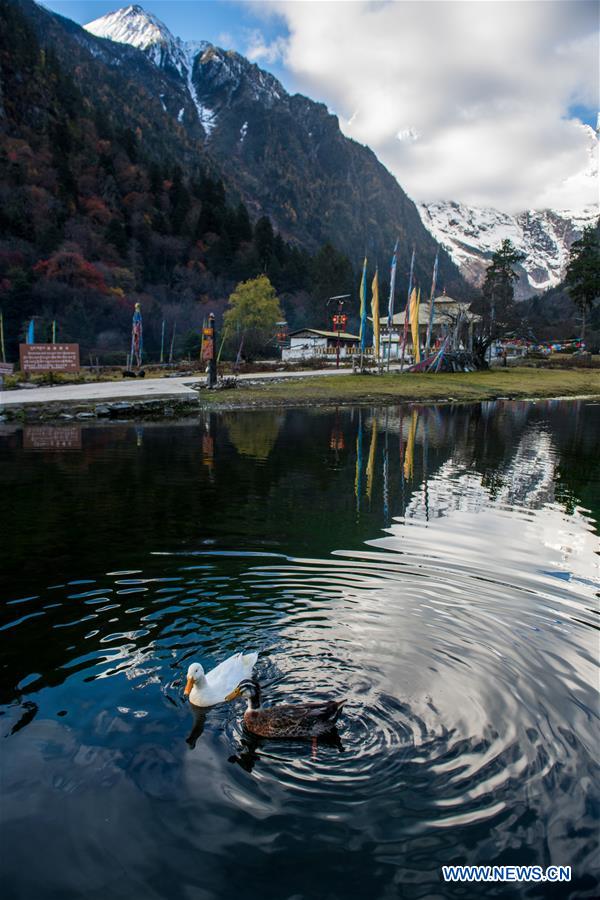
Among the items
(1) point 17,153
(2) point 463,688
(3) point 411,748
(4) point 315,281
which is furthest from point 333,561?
(4) point 315,281

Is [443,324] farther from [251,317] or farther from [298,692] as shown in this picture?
[298,692]

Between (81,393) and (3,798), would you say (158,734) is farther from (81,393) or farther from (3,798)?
(81,393)

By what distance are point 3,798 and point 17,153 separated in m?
96.2

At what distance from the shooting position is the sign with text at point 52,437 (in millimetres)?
21278

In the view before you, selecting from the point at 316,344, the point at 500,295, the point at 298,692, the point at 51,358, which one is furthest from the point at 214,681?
the point at 500,295

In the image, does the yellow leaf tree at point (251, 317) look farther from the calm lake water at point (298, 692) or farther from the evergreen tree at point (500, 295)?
the calm lake water at point (298, 692)

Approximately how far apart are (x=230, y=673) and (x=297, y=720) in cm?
93

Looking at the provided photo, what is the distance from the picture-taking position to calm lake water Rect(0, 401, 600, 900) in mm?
4289

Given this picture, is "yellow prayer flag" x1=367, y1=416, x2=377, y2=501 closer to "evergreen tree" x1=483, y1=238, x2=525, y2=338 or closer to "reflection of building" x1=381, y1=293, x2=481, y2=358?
"reflection of building" x1=381, y1=293, x2=481, y2=358

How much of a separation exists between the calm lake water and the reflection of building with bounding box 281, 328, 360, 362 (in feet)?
213

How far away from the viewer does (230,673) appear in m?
5.98

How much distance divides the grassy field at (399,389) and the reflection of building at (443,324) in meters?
7.56

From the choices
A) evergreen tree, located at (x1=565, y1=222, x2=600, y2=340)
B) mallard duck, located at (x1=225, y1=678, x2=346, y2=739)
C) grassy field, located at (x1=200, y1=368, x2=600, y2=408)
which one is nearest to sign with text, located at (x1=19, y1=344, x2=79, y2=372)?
grassy field, located at (x1=200, y1=368, x2=600, y2=408)

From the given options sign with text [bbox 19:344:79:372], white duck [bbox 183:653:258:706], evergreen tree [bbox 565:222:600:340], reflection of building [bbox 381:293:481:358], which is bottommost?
white duck [bbox 183:653:258:706]
